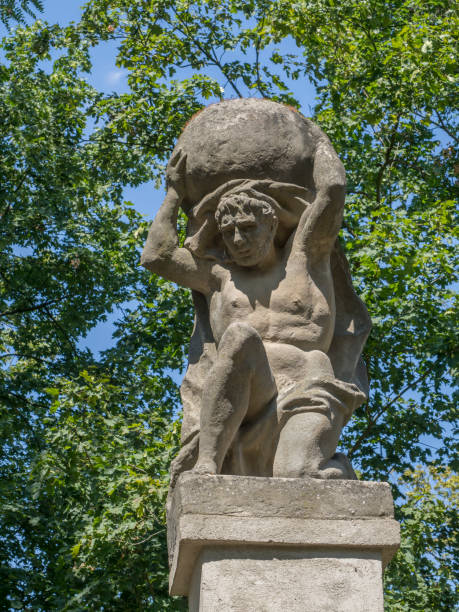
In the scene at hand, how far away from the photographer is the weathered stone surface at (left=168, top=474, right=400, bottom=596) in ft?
15.4

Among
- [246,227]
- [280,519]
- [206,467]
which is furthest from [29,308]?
[280,519]

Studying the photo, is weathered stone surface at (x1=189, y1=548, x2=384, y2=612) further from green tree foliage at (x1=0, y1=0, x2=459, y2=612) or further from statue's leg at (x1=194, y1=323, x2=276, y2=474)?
green tree foliage at (x1=0, y1=0, x2=459, y2=612)

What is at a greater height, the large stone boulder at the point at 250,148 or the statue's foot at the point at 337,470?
the large stone boulder at the point at 250,148

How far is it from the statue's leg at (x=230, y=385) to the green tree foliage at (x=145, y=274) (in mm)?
5429

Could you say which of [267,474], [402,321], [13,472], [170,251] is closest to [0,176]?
[13,472]

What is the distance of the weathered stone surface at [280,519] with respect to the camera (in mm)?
4684

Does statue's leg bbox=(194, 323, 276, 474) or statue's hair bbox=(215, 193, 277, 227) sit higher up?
statue's hair bbox=(215, 193, 277, 227)

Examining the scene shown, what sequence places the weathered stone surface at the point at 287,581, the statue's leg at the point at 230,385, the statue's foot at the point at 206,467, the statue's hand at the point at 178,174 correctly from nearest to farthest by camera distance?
1. the weathered stone surface at the point at 287,581
2. the statue's foot at the point at 206,467
3. the statue's leg at the point at 230,385
4. the statue's hand at the point at 178,174

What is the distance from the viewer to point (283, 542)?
15.4 ft

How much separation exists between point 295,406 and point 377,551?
879 millimetres

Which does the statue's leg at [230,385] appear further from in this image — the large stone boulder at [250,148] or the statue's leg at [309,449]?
the large stone boulder at [250,148]

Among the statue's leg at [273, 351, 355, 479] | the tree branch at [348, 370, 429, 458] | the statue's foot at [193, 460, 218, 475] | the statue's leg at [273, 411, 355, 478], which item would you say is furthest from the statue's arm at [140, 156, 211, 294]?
the tree branch at [348, 370, 429, 458]

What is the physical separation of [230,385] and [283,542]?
90 centimetres

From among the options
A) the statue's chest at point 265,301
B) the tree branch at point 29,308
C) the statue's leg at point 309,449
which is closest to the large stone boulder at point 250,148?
the statue's chest at point 265,301
